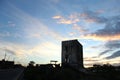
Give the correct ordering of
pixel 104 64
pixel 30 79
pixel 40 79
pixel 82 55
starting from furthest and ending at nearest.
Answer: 1. pixel 82 55
2. pixel 104 64
3. pixel 30 79
4. pixel 40 79

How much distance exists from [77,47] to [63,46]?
14.0 feet

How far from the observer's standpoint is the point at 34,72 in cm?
2792

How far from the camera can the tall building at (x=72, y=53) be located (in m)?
51.6

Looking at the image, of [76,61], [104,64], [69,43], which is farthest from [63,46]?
[104,64]

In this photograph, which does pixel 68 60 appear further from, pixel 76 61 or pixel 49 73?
pixel 49 73

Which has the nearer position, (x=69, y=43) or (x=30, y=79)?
(x=30, y=79)

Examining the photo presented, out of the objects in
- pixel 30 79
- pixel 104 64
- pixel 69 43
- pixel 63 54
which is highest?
pixel 69 43

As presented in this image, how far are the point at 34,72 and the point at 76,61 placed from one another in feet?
81.4

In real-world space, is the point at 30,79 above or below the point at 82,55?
below

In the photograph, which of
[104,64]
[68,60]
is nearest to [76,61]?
[68,60]

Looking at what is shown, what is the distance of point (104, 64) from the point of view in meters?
40.2

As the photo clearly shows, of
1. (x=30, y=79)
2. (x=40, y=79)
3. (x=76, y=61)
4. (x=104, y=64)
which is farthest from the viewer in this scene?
(x=76, y=61)

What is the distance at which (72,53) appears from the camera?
52.3m

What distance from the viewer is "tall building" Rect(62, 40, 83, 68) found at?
51.6 metres
